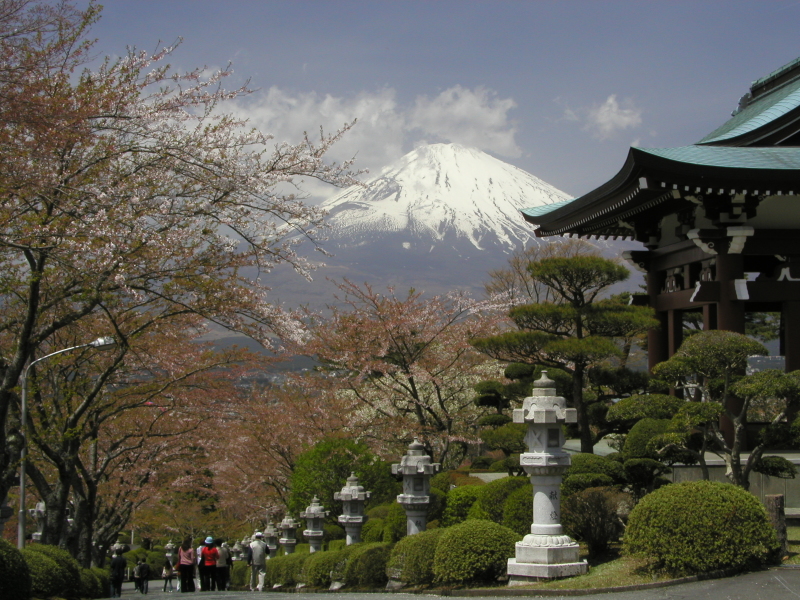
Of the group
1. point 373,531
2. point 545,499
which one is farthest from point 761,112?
point 373,531

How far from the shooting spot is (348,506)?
1529cm

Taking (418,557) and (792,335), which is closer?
(418,557)

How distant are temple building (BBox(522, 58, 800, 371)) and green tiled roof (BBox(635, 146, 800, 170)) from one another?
0.07 ft

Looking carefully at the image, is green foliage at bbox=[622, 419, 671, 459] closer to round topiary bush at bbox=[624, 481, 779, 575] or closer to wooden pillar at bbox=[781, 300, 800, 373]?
wooden pillar at bbox=[781, 300, 800, 373]

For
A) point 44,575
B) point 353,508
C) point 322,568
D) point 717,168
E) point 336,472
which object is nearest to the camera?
point 44,575

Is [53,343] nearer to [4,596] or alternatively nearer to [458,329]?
[4,596]

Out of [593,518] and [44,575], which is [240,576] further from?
[593,518]

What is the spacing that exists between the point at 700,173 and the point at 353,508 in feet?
28.1

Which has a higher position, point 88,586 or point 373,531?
point 373,531

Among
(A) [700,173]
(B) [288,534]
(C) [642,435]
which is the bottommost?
(B) [288,534]

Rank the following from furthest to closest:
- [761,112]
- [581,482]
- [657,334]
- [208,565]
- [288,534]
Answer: [288,534] < [208,565] < [657,334] < [761,112] < [581,482]

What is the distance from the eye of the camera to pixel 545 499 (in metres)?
9.46

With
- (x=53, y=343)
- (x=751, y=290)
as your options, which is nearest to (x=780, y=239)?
(x=751, y=290)

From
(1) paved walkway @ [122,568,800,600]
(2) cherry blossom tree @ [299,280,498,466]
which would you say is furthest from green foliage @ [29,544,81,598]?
(2) cherry blossom tree @ [299,280,498,466]
